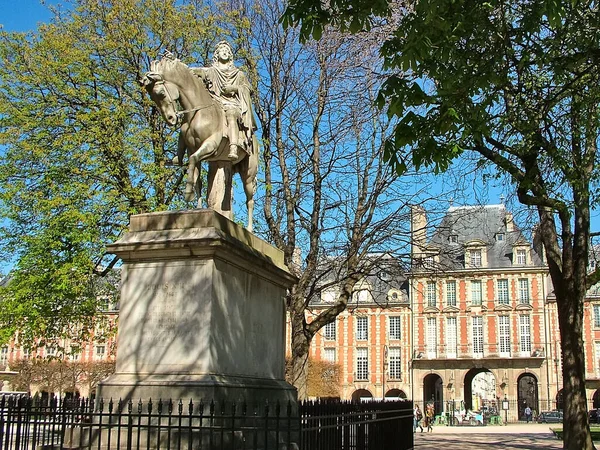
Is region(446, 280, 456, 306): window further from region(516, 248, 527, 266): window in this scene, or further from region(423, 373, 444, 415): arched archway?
region(423, 373, 444, 415): arched archway

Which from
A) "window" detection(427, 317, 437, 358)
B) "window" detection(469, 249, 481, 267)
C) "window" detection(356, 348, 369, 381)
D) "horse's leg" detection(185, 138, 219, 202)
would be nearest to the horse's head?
"horse's leg" detection(185, 138, 219, 202)

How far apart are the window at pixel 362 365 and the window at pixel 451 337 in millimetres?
8138

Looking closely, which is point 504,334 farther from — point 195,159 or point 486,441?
point 195,159

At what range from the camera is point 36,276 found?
18469 mm

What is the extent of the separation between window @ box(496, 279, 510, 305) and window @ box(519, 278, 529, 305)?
123 cm

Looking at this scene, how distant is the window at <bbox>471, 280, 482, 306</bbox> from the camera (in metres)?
Answer: 64.2

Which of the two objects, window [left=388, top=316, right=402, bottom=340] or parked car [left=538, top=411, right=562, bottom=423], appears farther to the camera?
window [left=388, top=316, right=402, bottom=340]

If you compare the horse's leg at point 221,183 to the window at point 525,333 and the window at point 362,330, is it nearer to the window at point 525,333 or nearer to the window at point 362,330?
the window at point 525,333

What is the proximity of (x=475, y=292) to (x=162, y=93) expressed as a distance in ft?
196

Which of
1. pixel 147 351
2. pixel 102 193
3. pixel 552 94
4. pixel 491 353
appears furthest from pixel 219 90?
pixel 491 353

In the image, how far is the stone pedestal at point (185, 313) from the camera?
716 cm

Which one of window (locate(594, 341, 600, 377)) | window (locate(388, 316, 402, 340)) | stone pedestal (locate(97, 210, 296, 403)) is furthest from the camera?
window (locate(388, 316, 402, 340))

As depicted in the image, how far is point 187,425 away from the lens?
6773 millimetres

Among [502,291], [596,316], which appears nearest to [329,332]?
[502,291]
